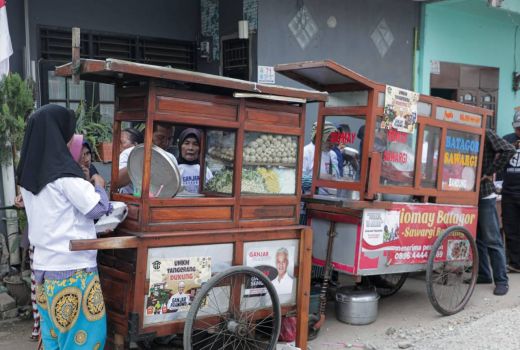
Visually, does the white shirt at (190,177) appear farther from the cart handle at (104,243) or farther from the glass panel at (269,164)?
the cart handle at (104,243)

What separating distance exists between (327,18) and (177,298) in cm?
502

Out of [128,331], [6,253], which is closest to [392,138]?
[128,331]

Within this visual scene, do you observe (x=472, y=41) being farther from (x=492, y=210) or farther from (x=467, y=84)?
(x=492, y=210)

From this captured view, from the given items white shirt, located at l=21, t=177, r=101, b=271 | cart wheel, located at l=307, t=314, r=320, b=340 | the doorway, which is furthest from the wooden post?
the doorway

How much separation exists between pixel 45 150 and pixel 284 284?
1824mm

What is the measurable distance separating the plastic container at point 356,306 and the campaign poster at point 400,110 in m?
1.47

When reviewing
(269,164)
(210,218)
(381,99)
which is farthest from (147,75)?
(381,99)

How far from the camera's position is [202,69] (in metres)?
7.40

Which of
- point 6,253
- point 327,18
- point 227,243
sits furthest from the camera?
point 327,18

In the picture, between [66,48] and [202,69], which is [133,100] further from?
[202,69]

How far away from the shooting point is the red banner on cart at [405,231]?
4445 mm

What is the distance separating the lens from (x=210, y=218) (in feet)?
11.4

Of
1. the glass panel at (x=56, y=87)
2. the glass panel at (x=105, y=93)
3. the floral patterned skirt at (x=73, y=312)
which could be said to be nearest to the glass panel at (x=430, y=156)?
the floral patterned skirt at (x=73, y=312)

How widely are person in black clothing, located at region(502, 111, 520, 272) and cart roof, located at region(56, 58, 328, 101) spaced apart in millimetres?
4029
